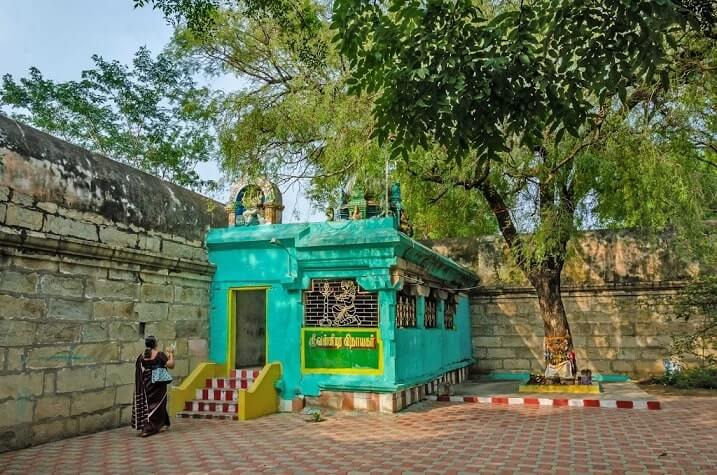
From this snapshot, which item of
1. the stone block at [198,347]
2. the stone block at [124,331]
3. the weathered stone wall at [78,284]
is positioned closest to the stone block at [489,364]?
the stone block at [198,347]

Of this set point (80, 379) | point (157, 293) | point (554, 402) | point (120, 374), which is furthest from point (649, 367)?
point (80, 379)

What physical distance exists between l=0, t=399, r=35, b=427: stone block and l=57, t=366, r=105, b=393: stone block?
17.8 inches

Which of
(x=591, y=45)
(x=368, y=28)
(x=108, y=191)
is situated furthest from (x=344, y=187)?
(x=591, y=45)

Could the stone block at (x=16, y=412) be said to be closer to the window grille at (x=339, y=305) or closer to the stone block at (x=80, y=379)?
the stone block at (x=80, y=379)

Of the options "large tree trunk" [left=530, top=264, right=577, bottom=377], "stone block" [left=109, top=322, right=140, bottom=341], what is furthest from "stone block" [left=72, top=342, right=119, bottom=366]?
"large tree trunk" [left=530, top=264, right=577, bottom=377]

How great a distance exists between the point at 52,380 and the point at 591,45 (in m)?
6.77

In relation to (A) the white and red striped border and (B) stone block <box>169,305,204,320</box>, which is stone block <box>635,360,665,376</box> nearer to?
(A) the white and red striped border

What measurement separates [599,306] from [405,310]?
19.5 feet

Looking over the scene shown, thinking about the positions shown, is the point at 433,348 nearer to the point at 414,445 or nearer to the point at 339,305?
the point at 339,305

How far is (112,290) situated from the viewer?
8.00 m

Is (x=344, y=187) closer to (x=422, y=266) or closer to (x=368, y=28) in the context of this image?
(x=422, y=266)

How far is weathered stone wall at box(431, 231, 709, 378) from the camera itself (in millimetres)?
12914

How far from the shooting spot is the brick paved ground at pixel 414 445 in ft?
18.3

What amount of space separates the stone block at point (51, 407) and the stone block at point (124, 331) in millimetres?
1065
